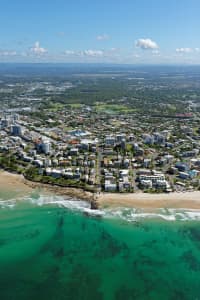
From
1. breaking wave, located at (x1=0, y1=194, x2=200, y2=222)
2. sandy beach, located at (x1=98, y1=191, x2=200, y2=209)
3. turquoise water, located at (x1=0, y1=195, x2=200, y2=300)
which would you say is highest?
sandy beach, located at (x1=98, y1=191, x2=200, y2=209)

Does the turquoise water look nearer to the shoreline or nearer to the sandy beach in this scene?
the shoreline

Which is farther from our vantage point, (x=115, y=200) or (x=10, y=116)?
(x=10, y=116)

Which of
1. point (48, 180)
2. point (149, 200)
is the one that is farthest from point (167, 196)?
point (48, 180)

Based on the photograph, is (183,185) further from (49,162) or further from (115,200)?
(49,162)

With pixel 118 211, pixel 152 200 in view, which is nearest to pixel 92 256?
pixel 118 211

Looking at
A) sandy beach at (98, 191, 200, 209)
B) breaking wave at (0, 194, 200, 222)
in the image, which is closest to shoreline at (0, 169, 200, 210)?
sandy beach at (98, 191, 200, 209)
